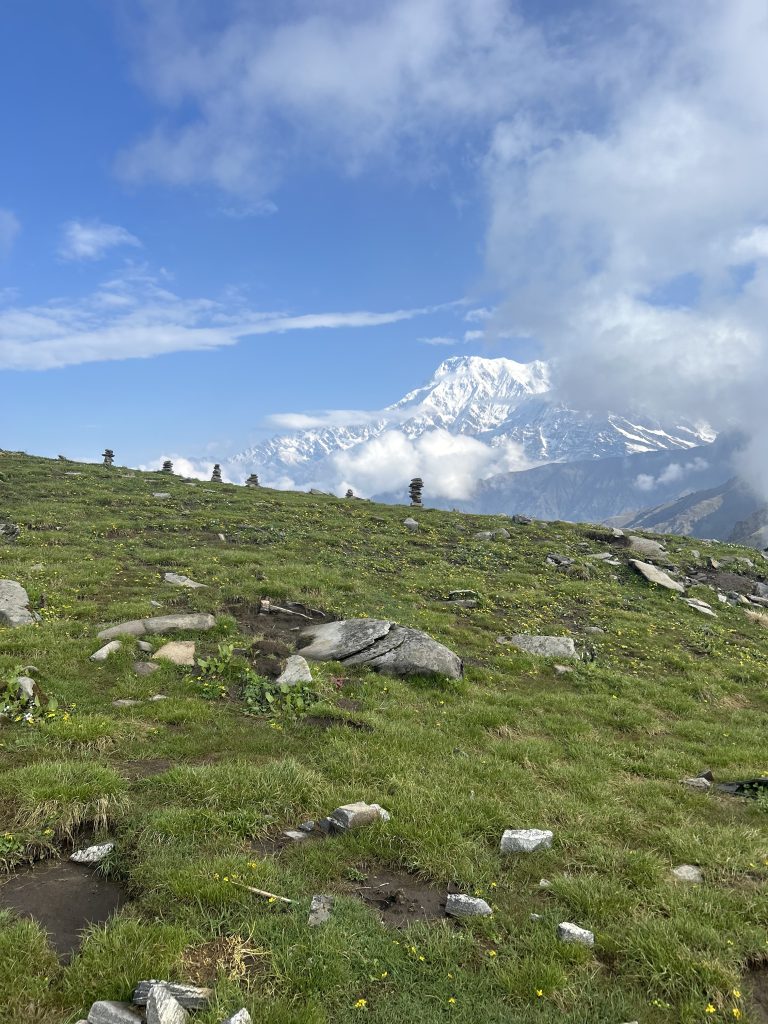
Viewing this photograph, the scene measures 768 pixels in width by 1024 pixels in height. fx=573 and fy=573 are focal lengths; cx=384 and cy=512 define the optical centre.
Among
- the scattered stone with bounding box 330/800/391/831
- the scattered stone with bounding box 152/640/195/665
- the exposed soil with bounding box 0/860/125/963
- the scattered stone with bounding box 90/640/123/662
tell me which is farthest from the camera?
the scattered stone with bounding box 152/640/195/665

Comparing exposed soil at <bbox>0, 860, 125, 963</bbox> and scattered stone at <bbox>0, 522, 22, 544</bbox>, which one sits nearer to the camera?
exposed soil at <bbox>0, 860, 125, 963</bbox>

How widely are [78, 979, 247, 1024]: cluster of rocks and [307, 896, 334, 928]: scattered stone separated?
142 cm

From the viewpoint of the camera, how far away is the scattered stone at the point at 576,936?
6742 millimetres

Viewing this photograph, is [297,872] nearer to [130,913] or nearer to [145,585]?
[130,913]

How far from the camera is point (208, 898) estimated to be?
23.0 feet

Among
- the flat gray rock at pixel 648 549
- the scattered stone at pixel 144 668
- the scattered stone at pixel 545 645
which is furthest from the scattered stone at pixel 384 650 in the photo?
the flat gray rock at pixel 648 549

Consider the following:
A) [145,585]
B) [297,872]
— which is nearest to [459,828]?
[297,872]

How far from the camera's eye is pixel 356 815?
348 inches

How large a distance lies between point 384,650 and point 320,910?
30.9 ft

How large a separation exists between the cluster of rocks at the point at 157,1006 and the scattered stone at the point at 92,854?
2.56m

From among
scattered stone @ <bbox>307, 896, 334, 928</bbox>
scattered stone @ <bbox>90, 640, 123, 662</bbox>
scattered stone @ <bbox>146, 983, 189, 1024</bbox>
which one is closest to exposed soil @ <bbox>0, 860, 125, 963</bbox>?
scattered stone @ <bbox>146, 983, 189, 1024</bbox>

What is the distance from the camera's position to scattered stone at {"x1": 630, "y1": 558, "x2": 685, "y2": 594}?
2991cm

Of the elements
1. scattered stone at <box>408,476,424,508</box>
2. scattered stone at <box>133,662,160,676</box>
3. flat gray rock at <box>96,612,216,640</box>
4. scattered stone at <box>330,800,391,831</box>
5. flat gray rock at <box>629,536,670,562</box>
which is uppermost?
scattered stone at <box>408,476,424,508</box>

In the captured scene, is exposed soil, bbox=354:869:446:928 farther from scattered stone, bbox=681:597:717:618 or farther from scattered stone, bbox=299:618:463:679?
scattered stone, bbox=681:597:717:618
